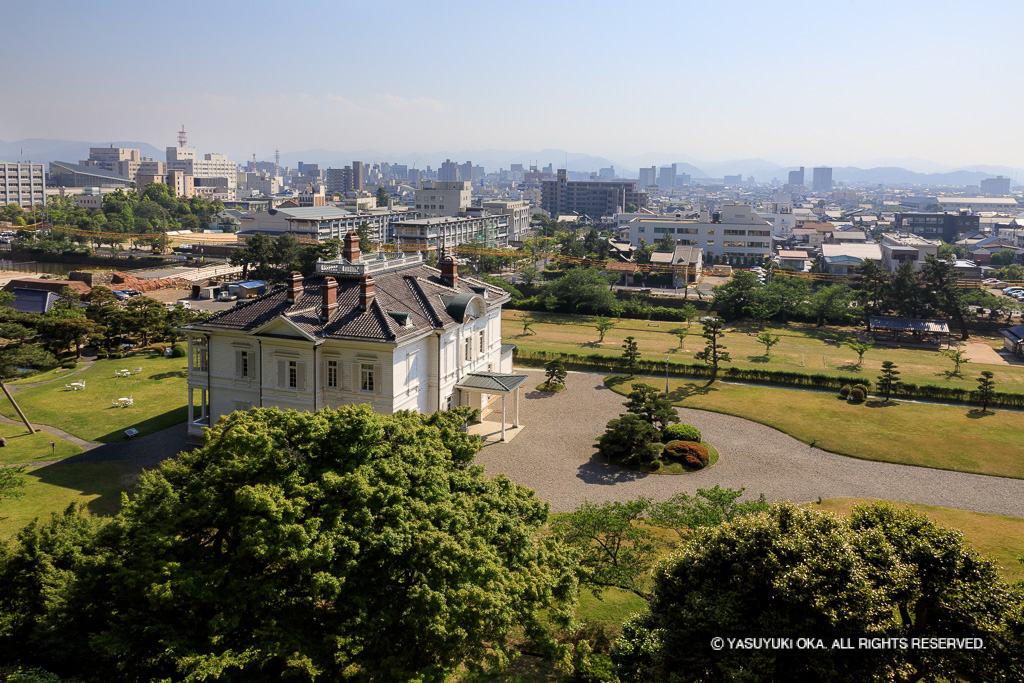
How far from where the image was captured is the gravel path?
2614 cm

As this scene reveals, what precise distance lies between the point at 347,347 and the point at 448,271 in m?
7.95

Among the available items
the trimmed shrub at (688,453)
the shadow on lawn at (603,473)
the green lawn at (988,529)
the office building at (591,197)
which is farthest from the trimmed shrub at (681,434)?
the office building at (591,197)

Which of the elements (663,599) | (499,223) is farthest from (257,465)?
(499,223)

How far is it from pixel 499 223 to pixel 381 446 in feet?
358

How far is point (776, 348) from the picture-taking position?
51.9 meters

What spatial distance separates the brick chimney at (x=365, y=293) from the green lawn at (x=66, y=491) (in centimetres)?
1063

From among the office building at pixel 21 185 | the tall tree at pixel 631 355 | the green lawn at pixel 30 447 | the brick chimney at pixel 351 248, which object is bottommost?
the green lawn at pixel 30 447

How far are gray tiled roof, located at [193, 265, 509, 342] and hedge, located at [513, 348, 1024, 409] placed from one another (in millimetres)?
13356

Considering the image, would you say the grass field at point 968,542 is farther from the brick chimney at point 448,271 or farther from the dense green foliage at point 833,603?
the brick chimney at point 448,271

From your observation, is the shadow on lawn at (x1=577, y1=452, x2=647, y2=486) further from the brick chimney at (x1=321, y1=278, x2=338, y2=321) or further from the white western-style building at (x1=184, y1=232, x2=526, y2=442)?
the brick chimney at (x1=321, y1=278, x2=338, y2=321)

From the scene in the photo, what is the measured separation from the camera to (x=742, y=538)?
1282cm

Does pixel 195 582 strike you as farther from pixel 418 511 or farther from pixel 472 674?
pixel 472 674

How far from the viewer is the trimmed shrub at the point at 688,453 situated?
2888 centimetres

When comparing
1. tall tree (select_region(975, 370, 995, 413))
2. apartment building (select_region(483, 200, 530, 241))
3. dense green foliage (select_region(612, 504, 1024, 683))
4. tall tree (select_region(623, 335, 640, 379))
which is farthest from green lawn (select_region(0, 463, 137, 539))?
apartment building (select_region(483, 200, 530, 241))
